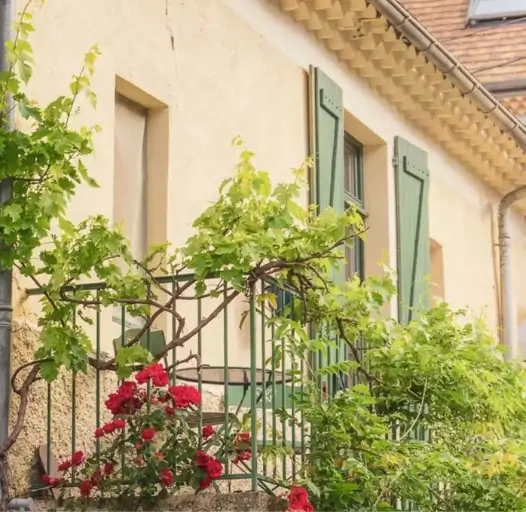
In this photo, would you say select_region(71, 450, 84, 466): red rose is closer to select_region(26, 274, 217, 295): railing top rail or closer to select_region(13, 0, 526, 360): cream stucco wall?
select_region(26, 274, 217, 295): railing top rail

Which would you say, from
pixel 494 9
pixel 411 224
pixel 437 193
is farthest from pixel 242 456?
pixel 494 9

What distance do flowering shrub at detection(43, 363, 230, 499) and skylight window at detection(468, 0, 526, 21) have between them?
10204mm

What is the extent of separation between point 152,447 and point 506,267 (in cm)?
745

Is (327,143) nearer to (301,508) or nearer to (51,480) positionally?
(51,480)

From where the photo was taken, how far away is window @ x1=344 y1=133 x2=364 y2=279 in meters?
10.6

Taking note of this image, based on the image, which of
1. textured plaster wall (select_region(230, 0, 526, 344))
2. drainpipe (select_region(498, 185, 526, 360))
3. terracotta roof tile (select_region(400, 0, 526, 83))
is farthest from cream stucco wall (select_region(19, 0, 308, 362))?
terracotta roof tile (select_region(400, 0, 526, 83))

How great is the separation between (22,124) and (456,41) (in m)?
9.50

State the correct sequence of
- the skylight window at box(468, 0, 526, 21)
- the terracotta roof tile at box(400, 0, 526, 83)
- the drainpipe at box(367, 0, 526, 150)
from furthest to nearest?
1. the skylight window at box(468, 0, 526, 21)
2. the terracotta roof tile at box(400, 0, 526, 83)
3. the drainpipe at box(367, 0, 526, 150)

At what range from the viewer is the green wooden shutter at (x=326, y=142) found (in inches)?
366

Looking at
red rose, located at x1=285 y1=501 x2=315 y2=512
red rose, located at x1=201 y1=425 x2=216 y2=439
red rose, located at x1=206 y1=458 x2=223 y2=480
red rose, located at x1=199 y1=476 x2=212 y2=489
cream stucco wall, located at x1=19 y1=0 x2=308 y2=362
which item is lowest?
red rose, located at x1=285 y1=501 x2=315 y2=512

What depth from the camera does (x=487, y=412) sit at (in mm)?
7516

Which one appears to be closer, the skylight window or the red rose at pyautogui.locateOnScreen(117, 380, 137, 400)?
the red rose at pyautogui.locateOnScreen(117, 380, 137, 400)

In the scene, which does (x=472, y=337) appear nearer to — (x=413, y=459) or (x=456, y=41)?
(x=413, y=459)

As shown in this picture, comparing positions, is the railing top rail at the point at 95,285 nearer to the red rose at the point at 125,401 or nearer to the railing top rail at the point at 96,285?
the railing top rail at the point at 96,285
